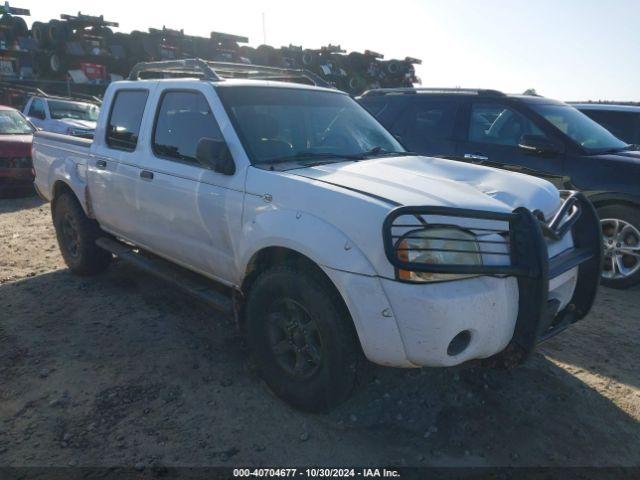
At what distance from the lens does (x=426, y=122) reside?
20.4ft

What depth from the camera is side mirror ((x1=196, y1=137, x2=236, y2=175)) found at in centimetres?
303

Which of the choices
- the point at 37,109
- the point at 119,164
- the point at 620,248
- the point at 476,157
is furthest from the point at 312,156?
the point at 37,109

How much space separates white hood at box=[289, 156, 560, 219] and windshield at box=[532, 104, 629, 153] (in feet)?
8.24

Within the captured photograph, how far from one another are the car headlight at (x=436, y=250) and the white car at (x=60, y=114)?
10582 mm

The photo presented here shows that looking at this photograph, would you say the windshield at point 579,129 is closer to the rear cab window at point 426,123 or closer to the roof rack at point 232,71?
the rear cab window at point 426,123

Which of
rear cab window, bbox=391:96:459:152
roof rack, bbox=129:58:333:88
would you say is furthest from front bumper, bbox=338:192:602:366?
rear cab window, bbox=391:96:459:152

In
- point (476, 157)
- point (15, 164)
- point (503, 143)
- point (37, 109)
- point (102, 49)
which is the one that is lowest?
point (15, 164)

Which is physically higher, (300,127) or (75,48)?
(75,48)

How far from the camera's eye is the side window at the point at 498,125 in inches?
218

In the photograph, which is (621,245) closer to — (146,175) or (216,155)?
(216,155)

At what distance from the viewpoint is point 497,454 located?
2619mm

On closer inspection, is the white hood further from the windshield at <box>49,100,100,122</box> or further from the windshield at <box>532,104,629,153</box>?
the windshield at <box>49,100,100,122</box>

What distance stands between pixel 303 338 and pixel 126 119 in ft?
8.72

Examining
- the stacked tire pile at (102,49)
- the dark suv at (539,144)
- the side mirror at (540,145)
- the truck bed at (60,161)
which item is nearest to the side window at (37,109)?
the stacked tire pile at (102,49)
